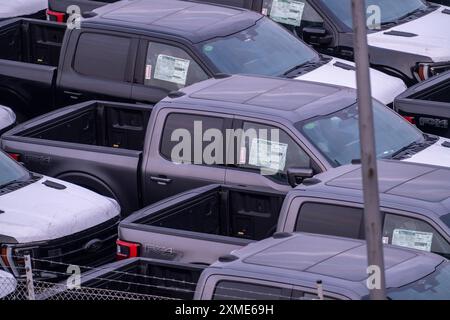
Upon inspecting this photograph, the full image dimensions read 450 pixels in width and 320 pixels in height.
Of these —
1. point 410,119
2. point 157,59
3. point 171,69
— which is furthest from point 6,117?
point 410,119

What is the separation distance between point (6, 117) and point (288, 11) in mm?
3854

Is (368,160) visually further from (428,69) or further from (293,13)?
(293,13)

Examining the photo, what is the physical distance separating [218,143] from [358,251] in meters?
→ 3.54

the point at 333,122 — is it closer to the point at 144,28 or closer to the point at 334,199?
the point at 334,199

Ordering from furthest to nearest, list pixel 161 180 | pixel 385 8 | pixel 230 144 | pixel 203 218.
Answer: pixel 385 8 < pixel 161 180 < pixel 230 144 < pixel 203 218

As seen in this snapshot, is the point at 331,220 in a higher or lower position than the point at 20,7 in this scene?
lower

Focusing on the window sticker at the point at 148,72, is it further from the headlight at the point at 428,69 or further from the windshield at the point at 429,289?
the windshield at the point at 429,289

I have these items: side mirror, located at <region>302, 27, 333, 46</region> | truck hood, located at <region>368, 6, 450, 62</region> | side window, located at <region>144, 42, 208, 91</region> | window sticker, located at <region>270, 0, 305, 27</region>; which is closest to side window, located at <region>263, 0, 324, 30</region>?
window sticker, located at <region>270, 0, 305, 27</region>

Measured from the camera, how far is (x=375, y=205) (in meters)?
8.07

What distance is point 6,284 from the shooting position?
10.3 metres

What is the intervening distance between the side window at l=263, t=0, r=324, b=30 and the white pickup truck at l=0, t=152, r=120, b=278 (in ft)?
15.3

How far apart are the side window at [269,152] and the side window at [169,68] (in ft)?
6.72

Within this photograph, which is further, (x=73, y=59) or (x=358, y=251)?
(x=73, y=59)

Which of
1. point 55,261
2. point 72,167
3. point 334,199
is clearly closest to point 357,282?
point 334,199
